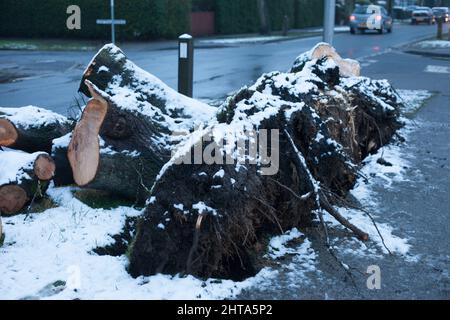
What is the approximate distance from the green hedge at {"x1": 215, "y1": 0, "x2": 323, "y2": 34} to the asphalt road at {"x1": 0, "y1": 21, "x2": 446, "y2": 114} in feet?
29.0

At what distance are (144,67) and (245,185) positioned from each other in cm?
1326

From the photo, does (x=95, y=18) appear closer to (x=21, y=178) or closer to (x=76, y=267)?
(x=21, y=178)

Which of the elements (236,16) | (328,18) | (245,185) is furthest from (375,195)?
(236,16)

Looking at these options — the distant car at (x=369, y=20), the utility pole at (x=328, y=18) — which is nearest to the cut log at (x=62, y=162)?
the utility pole at (x=328, y=18)

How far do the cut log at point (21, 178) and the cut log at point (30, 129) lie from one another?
12.0 inches

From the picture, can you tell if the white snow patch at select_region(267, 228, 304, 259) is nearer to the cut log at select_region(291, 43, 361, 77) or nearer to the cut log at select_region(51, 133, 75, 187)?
the cut log at select_region(51, 133, 75, 187)

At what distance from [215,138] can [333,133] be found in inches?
72.0

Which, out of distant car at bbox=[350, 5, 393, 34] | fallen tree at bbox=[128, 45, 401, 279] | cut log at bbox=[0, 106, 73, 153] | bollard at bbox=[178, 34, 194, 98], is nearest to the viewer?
fallen tree at bbox=[128, 45, 401, 279]

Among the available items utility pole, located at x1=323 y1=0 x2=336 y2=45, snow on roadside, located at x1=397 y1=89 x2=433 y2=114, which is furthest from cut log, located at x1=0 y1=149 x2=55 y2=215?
utility pole, located at x1=323 y1=0 x2=336 y2=45

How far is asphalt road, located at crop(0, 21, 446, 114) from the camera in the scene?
12.1 m

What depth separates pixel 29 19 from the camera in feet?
95.2

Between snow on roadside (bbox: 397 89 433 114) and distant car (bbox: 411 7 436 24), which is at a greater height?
distant car (bbox: 411 7 436 24)

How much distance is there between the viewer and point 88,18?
28297mm
